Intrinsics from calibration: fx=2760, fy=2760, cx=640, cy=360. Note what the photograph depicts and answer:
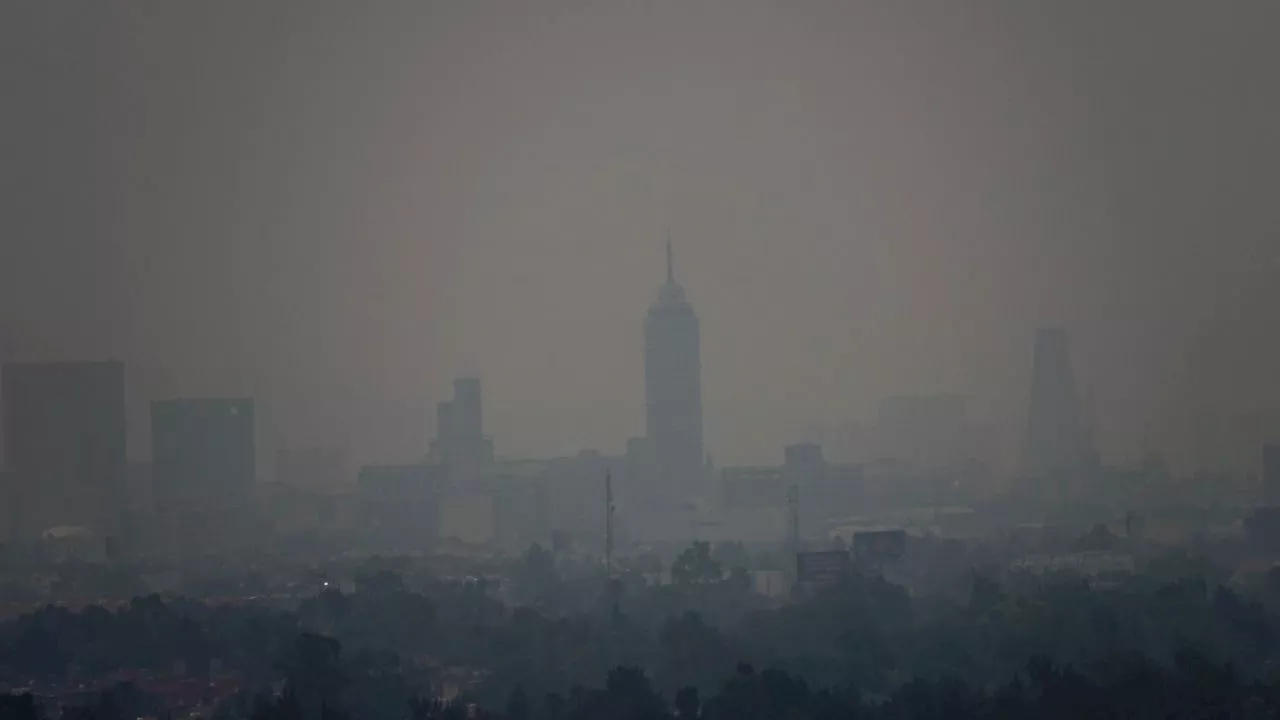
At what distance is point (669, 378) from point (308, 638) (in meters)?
77.6

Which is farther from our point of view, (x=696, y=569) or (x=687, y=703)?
(x=696, y=569)

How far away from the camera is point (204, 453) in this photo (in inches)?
4114

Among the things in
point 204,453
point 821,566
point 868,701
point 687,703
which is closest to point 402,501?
point 204,453

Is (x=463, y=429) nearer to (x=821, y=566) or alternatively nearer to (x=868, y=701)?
(x=821, y=566)

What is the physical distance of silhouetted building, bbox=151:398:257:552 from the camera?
101 m

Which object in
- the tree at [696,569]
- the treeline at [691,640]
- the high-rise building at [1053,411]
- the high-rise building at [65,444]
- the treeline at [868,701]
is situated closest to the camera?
the treeline at [868,701]

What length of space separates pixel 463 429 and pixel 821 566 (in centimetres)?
5659

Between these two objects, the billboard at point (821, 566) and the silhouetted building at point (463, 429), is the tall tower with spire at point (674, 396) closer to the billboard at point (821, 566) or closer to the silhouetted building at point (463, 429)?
the silhouetted building at point (463, 429)

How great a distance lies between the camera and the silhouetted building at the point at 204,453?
3979 inches

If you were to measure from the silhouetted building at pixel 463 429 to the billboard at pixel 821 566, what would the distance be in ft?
176

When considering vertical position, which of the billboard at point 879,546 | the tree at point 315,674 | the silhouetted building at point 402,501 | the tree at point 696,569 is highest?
the silhouetted building at point 402,501

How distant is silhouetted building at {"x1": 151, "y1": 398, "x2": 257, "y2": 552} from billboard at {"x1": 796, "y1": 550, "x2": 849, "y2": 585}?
39.4 m

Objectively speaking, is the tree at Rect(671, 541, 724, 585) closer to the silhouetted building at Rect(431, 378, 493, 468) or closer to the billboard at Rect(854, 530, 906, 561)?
the billboard at Rect(854, 530, 906, 561)

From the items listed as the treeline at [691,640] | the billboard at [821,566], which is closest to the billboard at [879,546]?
the billboard at [821,566]
